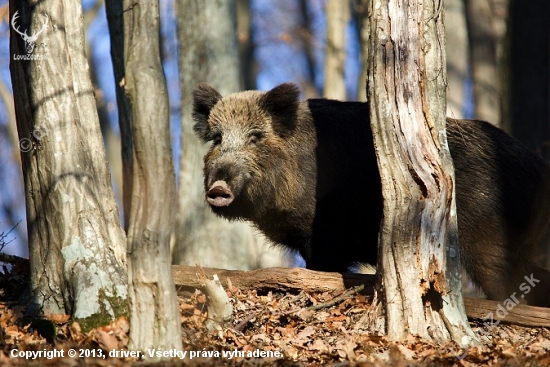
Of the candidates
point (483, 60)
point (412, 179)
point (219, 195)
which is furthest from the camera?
point (483, 60)

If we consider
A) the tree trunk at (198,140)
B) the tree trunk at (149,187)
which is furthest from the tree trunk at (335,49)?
the tree trunk at (149,187)

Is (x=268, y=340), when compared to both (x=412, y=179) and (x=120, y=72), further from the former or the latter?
(x=120, y=72)

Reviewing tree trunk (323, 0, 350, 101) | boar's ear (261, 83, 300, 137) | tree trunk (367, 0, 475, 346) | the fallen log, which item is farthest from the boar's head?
tree trunk (323, 0, 350, 101)

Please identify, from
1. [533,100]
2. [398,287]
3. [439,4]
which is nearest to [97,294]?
[398,287]

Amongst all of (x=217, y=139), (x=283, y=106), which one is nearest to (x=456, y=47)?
(x=283, y=106)

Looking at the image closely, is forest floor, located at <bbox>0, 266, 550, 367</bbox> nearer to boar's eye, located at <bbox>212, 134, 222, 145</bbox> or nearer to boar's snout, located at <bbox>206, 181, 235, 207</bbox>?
boar's snout, located at <bbox>206, 181, 235, 207</bbox>

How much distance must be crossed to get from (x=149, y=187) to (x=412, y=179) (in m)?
2.30

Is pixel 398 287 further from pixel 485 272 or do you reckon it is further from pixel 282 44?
pixel 282 44

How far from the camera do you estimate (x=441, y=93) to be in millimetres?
5754

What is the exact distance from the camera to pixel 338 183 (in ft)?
24.8

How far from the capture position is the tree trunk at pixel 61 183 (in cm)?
544

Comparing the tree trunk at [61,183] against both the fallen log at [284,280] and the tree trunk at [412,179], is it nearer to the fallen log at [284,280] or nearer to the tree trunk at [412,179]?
the fallen log at [284,280]

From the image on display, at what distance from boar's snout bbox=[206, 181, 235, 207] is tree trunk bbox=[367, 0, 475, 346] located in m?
1.91

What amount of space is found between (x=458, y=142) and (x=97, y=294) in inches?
163
